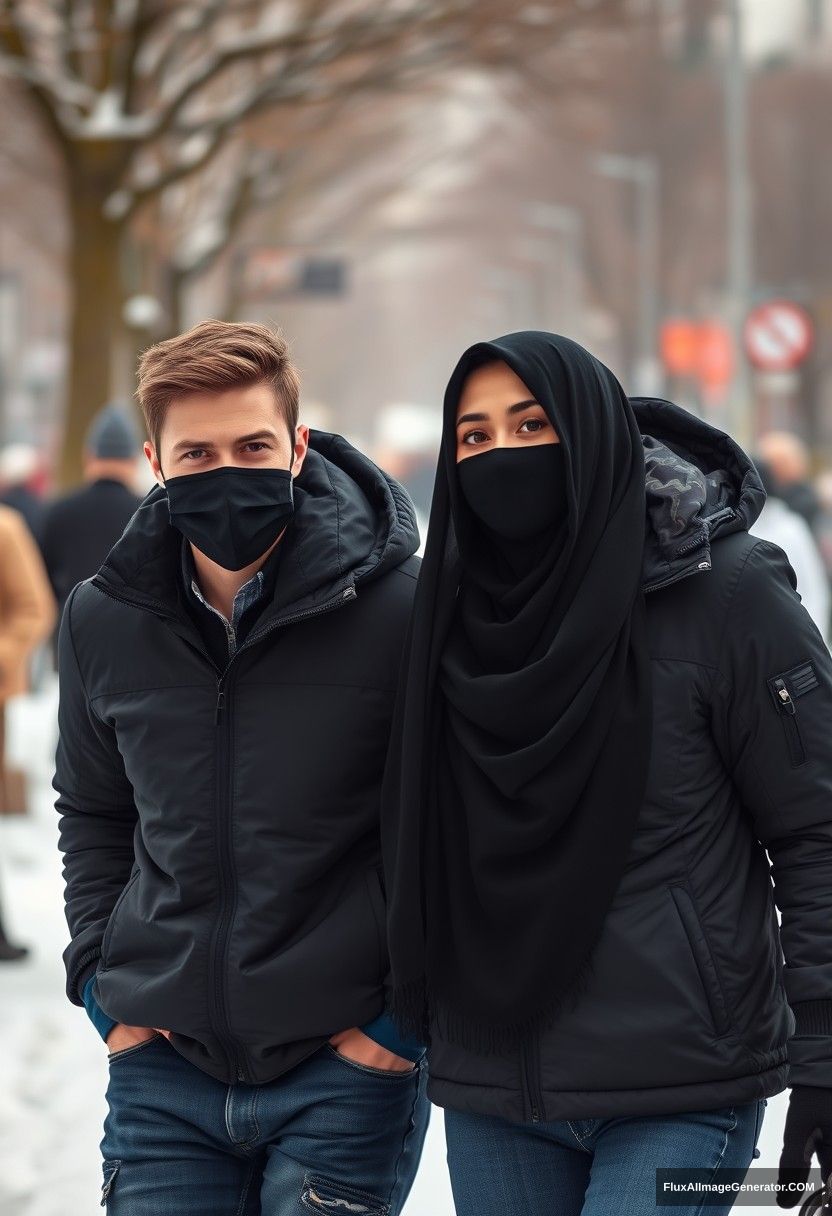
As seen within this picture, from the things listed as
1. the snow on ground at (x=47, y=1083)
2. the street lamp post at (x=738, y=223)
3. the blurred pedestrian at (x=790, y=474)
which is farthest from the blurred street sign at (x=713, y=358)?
the snow on ground at (x=47, y=1083)

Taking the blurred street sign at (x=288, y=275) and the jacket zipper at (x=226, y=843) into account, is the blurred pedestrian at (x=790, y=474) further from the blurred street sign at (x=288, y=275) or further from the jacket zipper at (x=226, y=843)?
the blurred street sign at (x=288, y=275)

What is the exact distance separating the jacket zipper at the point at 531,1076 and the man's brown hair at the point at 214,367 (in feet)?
3.19

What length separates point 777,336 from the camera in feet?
67.9

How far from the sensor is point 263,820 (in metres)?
2.95

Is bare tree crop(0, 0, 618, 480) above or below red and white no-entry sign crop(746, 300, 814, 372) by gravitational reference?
above

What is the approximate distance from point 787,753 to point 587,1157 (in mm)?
635

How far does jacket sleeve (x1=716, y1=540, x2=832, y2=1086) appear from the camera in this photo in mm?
2764

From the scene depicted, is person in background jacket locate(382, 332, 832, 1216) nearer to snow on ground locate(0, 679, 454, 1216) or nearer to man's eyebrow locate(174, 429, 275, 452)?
man's eyebrow locate(174, 429, 275, 452)

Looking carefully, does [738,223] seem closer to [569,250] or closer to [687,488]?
[687,488]

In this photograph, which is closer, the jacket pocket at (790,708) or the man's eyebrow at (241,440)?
the jacket pocket at (790,708)

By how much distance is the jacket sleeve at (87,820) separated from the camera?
3.20m

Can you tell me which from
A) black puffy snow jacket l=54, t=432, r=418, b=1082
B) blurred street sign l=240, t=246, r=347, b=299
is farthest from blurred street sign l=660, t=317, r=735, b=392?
black puffy snow jacket l=54, t=432, r=418, b=1082

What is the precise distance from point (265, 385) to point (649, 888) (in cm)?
91

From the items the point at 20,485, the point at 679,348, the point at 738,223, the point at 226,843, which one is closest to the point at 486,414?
the point at 226,843
